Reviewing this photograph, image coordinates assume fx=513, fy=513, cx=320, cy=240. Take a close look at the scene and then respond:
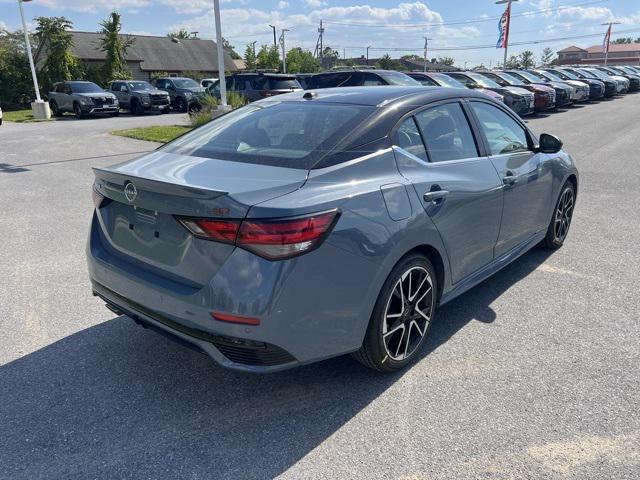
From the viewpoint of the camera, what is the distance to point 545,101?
61.5ft

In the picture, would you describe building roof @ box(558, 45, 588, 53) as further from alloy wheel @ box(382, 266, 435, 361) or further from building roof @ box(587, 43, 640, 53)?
alloy wheel @ box(382, 266, 435, 361)

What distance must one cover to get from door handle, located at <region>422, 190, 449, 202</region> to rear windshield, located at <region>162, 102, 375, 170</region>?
0.60m

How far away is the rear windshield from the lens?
2.96 meters

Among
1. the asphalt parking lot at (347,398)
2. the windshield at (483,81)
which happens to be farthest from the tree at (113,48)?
the asphalt parking lot at (347,398)

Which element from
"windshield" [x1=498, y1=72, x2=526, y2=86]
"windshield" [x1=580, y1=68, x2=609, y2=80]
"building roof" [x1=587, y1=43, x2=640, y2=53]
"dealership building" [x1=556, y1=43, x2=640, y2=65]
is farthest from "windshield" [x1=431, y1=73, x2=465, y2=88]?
"building roof" [x1=587, y1=43, x2=640, y2=53]

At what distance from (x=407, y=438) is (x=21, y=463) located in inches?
74.0

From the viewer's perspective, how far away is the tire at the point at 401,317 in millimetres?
2889

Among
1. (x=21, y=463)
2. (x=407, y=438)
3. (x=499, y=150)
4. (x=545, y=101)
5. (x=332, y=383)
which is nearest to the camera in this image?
(x=21, y=463)

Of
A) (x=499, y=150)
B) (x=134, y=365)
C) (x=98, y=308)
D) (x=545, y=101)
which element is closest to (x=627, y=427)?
(x=499, y=150)

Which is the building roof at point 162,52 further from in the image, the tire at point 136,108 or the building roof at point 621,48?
the building roof at point 621,48

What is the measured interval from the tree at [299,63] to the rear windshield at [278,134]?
61212 mm

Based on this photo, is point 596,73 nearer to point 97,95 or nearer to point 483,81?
point 483,81

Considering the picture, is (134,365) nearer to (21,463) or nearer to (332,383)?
(21,463)

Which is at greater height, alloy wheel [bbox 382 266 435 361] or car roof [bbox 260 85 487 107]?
car roof [bbox 260 85 487 107]
